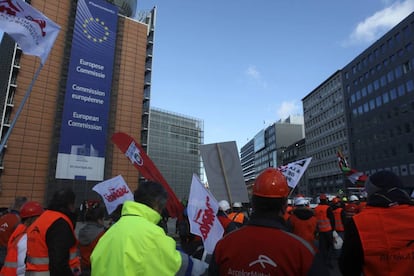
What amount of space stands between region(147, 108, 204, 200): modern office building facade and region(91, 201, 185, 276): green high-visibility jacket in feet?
252

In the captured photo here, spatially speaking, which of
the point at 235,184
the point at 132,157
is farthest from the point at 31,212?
the point at 235,184

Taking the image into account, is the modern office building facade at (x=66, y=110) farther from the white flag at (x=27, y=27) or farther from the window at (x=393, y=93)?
the window at (x=393, y=93)

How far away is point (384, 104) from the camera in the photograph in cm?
6016

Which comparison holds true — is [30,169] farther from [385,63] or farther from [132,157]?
[385,63]

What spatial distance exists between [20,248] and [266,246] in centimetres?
338

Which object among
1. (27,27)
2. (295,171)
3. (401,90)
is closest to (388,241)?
(295,171)

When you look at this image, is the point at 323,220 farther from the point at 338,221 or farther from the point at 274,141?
the point at 274,141

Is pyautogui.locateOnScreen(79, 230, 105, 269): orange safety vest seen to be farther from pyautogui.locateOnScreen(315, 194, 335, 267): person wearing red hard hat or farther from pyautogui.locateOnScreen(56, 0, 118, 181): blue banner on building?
pyautogui.locateOnScreen(56, 0, 118, 181): blue banner on building

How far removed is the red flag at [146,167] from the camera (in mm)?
5002

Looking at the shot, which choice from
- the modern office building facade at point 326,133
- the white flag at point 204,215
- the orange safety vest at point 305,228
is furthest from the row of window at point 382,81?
the white flag at point 204,215

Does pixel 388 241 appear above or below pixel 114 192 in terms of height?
below

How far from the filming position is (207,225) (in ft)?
12.6

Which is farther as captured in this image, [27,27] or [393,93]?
[393,93]

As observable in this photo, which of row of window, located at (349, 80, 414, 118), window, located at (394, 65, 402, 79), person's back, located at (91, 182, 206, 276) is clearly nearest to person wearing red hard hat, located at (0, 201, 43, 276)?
person's back, located at (91, 182, 206, 276)
